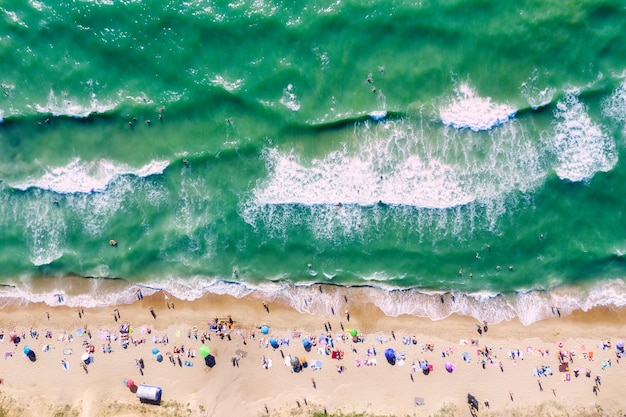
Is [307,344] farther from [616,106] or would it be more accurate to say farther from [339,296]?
[616,106]

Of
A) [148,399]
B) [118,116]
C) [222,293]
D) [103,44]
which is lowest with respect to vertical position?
[148,399]

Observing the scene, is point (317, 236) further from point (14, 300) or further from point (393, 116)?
point (14, 300)

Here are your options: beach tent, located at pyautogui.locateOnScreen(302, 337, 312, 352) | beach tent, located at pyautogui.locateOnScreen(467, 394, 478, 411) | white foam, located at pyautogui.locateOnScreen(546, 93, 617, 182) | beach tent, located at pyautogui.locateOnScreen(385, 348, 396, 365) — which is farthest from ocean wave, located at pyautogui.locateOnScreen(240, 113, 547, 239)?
beach tent, located at pyautogui.locateOnScreen(467, 394, 478, 411)

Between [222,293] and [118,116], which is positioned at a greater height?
[118,116]

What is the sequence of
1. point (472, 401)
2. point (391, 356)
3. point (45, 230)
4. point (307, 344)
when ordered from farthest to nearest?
point (45, 230)
point (307, 344)
point (391, 356)
point (472, 401)

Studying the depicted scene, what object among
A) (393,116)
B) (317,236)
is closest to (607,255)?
(393,116)

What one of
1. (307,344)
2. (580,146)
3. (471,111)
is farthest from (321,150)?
(580,146)
